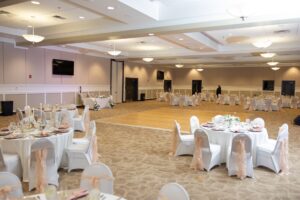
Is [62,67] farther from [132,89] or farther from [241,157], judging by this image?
[241,157]

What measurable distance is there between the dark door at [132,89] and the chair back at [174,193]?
19267 mm

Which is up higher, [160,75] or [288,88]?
[160,75]

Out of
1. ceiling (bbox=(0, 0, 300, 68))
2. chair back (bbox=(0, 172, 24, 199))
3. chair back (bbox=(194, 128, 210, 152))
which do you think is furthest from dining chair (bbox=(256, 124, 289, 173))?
chair back (bbox=(0, 172, 24, 199))

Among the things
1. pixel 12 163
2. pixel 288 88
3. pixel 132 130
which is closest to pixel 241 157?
pixel 12 163

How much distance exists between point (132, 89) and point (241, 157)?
1781 centimetres

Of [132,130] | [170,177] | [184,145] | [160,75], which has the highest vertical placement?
[160,75]

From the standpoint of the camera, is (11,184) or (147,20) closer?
(11,184)

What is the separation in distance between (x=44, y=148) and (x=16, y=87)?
32.1 ft

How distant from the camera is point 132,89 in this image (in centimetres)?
2216

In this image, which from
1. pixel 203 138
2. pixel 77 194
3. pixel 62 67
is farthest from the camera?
pixel 62 67

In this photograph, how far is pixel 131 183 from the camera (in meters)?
4.51

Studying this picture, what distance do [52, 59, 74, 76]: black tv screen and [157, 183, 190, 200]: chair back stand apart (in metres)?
13.5

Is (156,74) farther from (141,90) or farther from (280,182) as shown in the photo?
(280,182)

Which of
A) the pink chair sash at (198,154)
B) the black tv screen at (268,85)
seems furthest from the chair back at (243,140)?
the black tv screen at (268,85)
